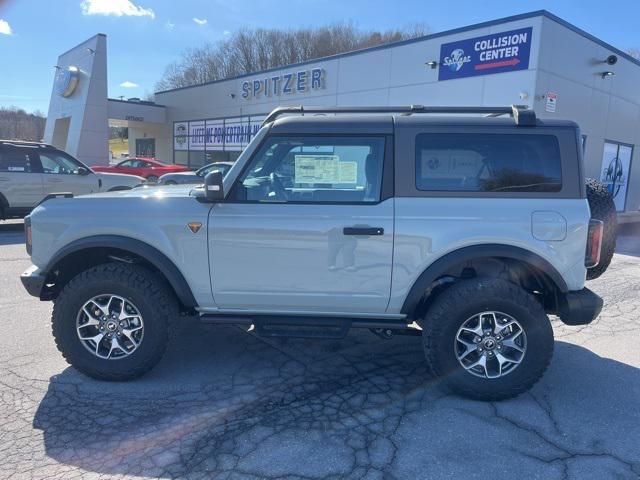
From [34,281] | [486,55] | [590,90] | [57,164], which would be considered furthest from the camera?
[590,90]

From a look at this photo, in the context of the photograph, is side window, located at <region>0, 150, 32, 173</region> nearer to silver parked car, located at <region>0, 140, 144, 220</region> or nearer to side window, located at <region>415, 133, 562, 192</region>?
silver parked car, located at <region>0, 140, 144, 220</region>

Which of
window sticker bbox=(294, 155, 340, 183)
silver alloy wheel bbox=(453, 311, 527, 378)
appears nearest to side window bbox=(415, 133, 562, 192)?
window sticker bbox=(294, 155, 340, 183)

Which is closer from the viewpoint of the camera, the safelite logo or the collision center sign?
the collision center sign

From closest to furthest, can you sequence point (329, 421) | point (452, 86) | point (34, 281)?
point (329, 421)
point (34, 281)
point (452, 86)

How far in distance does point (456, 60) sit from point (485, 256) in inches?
492

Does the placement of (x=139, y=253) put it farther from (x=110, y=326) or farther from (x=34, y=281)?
(x=34, y=281)

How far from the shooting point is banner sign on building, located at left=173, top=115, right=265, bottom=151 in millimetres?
22531

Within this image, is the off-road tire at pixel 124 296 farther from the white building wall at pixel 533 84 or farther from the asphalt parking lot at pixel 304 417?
the white building wall at pixel 533 84

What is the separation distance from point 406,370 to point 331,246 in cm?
131

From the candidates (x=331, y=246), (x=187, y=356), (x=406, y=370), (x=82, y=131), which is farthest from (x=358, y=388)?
(x=82, y=131)

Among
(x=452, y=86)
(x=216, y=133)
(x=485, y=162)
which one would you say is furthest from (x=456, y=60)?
(x=216, y=133)

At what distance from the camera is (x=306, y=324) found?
10.9 feet

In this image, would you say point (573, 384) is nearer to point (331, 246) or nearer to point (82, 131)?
point (331, 246)

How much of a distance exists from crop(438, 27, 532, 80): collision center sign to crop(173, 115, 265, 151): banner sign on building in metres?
9.70
